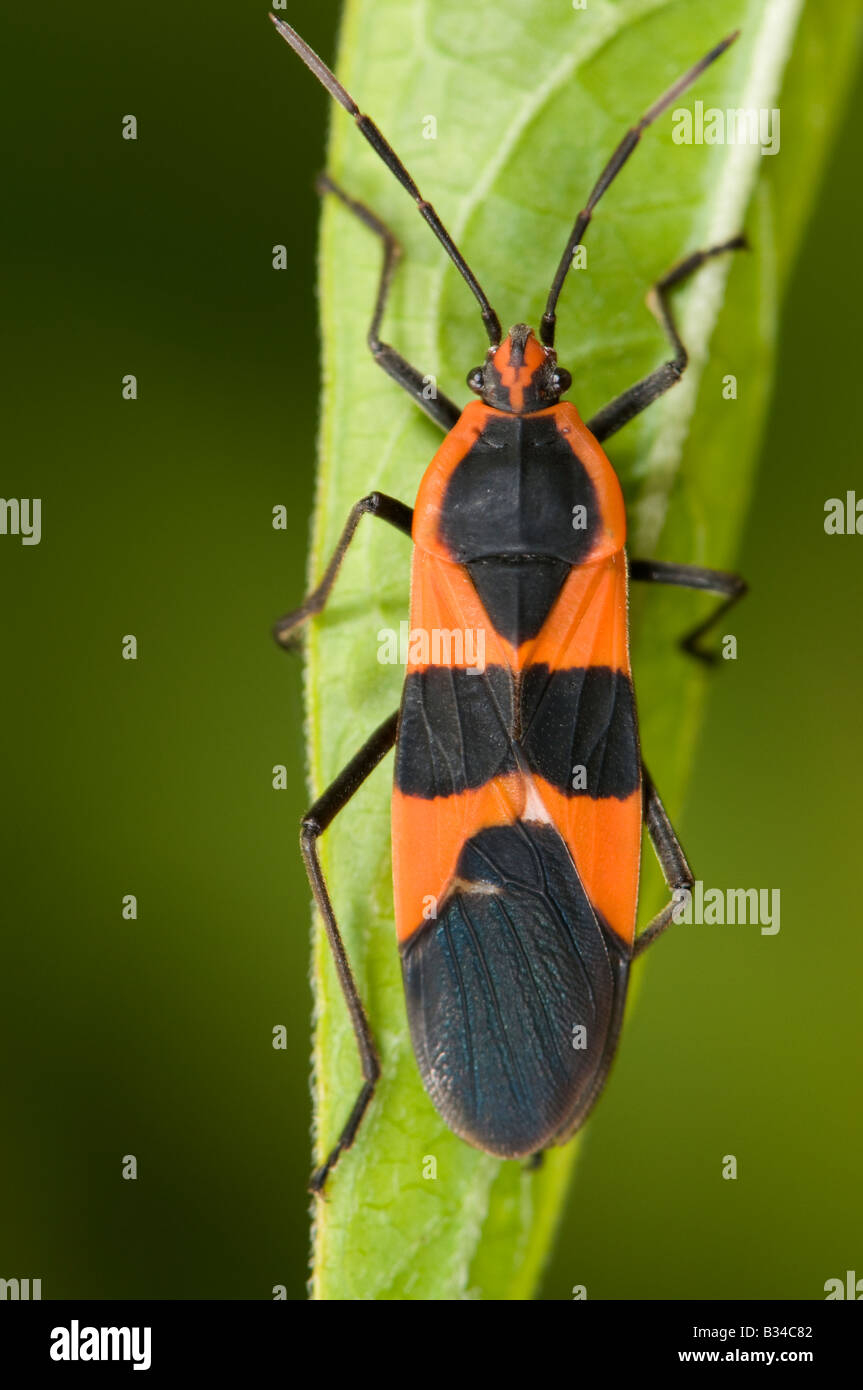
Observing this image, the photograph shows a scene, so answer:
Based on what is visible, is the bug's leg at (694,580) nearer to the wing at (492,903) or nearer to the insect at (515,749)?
the insect at (515,749)

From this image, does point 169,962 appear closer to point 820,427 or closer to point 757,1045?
point 757,1045

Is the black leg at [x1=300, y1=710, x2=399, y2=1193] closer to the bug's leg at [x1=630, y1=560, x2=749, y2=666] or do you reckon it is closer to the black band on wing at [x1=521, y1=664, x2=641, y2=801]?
the black band on wing at [x1=521, y1=664, x2=641, y2=801]

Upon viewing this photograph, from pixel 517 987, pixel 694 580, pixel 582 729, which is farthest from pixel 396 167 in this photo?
pixel 517 987

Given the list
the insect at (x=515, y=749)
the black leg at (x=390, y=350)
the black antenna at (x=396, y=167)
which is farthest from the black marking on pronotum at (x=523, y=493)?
the black antenna at (x=396, y=167)

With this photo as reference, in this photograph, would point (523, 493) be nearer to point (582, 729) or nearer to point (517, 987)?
point (582, 729)

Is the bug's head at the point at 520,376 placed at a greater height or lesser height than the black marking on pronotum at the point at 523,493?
greater
